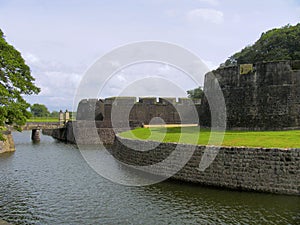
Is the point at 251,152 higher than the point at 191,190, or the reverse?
the point at 251,152

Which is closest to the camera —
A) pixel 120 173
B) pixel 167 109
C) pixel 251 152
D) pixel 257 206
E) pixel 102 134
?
pixel 257 206

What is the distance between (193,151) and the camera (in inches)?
461

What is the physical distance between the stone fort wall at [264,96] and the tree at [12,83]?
9.33m

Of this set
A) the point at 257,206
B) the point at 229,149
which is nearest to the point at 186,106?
the point at 229,149

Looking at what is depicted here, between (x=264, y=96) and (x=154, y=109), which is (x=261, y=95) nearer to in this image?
(x=264, y=96)

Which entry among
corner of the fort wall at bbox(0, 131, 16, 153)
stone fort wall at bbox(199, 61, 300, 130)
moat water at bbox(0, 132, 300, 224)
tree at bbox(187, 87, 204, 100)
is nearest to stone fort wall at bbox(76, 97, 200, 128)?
corner of the fort wall at bbox(0, 131, 16, 153)

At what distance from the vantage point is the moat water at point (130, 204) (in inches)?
317

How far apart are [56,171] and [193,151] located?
6.40 metres

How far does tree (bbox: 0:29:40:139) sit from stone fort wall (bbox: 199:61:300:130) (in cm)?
933

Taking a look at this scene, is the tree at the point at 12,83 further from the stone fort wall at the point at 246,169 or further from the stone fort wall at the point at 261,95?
the stone fort wall at the point at 261,95

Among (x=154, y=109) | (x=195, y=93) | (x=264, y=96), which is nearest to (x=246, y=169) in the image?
(x=264, y=96)

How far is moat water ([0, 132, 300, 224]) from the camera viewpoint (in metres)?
8.05

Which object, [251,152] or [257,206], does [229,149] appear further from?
[257,206]

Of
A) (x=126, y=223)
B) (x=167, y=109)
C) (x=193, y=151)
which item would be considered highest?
(x=167, y=109)
